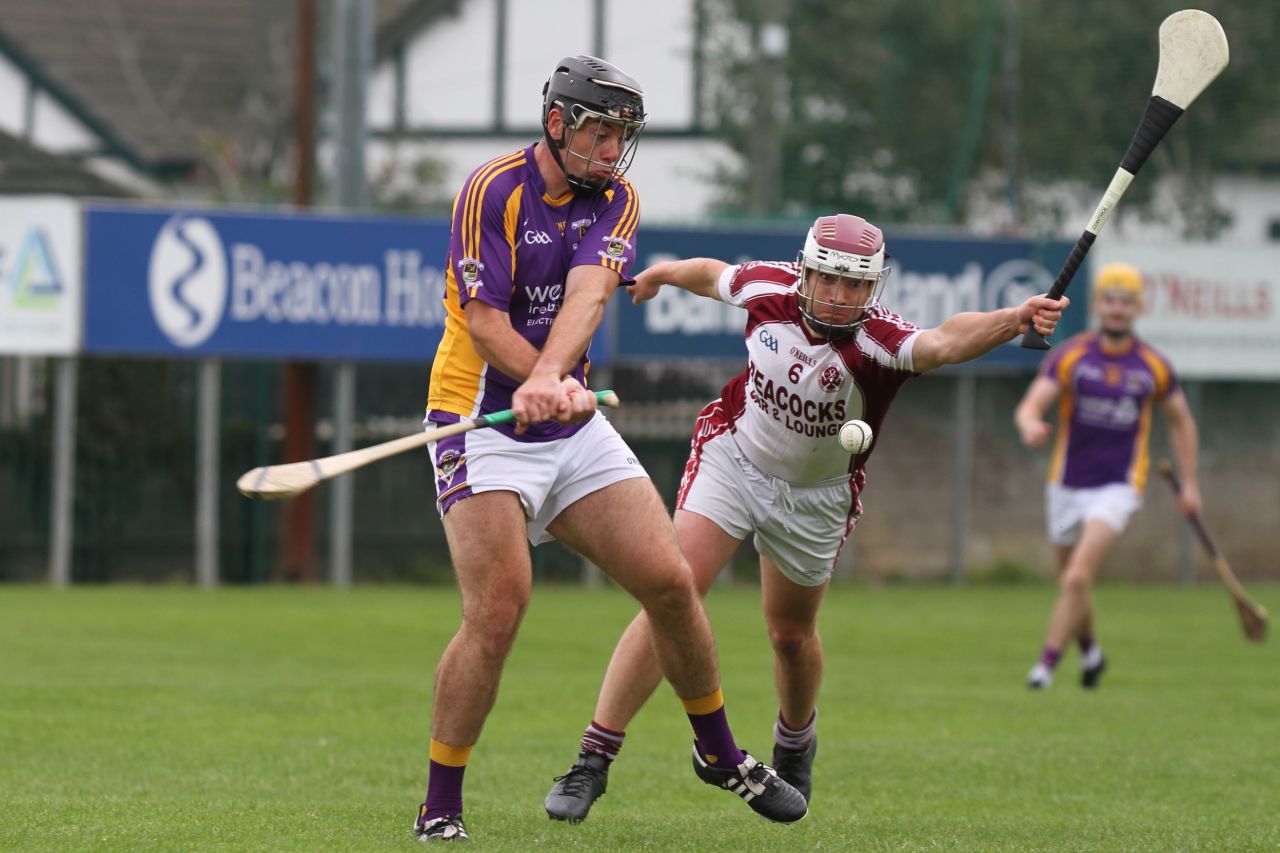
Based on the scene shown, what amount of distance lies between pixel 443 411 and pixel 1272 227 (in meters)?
24.4

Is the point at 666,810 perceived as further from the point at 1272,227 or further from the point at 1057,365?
the point at 1272,227

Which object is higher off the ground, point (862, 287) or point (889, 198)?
point (889, 198)

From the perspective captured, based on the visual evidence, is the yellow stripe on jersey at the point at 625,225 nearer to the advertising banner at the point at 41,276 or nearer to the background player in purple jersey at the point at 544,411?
the background player in purple jersey at the point at 544,411

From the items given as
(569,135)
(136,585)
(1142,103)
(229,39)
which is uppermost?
(229,39)

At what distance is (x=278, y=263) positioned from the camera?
58.7ft

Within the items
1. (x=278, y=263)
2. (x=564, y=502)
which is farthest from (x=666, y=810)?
(x=278, y=263)

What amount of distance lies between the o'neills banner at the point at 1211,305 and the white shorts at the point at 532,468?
14519 millimetres

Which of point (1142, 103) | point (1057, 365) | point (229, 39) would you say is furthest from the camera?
point (229, 39)

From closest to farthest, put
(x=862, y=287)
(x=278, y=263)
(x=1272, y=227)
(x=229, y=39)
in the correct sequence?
(x=862, y=287), (x=278, y=263), (x=1272, y=227), (x=229, y=39)

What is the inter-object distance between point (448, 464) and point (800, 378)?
1.36 metres

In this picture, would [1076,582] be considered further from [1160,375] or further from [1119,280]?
[1119,280]

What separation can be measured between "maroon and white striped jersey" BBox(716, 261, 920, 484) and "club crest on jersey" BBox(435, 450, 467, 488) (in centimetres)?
131

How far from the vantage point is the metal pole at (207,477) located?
18.2 metres

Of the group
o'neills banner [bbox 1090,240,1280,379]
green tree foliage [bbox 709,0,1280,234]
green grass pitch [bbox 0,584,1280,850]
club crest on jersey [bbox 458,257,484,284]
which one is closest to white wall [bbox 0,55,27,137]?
green tree foliage [bbox 709,0,1280,234]
